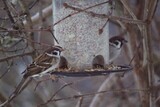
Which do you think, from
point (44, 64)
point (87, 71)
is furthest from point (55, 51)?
point (87, 71)

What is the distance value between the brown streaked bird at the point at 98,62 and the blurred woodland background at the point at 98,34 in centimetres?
17

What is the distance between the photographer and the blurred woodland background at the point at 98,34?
2963 mm

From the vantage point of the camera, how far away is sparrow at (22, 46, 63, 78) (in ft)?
A: 10.2

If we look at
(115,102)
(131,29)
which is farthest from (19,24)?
(115,102)

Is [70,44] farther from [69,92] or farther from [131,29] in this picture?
[69,92]

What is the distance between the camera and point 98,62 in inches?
129

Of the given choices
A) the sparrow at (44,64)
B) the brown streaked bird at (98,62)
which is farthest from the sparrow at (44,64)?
the brown streaked bird at (98,62)

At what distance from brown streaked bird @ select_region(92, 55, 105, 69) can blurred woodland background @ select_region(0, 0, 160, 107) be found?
0.17 metres

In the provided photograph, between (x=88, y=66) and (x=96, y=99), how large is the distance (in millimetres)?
1272

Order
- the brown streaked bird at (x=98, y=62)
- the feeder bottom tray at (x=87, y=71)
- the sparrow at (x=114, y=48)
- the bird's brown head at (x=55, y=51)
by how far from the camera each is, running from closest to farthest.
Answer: the feeder bottom tray at (x=87, y=71), the bird's brown head at (x=55, y=51), the brown streaked bird at (x=98, y=62), the sparrow at (x=114, y=48)

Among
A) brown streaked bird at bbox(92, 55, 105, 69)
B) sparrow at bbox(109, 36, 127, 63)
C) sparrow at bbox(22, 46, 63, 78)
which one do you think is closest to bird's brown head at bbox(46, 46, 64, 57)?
sparrow at bbox(22, 46, 63, 78)

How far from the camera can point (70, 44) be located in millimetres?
3266

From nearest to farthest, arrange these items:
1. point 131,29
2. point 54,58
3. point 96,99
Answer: point 54,58 → point 131,29 → point 96,99

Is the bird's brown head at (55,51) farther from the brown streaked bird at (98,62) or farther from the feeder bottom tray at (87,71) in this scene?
the brown streaked bird at (98,62)
